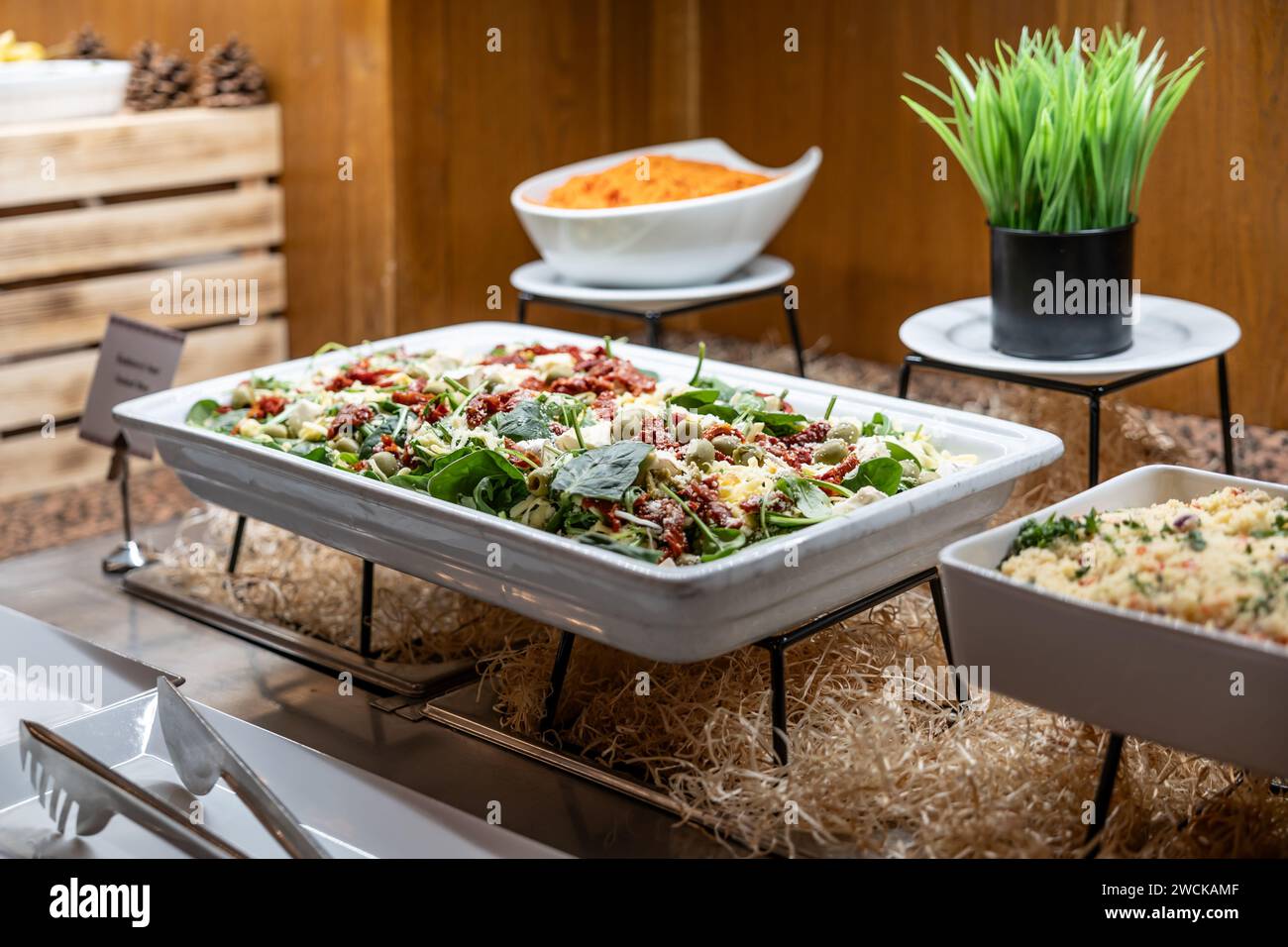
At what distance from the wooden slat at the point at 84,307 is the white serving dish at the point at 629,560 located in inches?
42.1

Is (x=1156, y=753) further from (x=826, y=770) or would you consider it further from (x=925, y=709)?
(x=826, y=770)

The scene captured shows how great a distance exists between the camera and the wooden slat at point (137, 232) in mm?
3012

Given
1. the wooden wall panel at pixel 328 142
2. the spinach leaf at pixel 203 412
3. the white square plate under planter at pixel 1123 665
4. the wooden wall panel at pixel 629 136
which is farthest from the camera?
the wooden wall panel at pixel 328 142

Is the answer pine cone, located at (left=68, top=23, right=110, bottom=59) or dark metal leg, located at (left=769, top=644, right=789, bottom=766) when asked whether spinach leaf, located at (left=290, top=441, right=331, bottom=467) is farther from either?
pine cone, located at (left=68, top=23, right=110, bottom=59)

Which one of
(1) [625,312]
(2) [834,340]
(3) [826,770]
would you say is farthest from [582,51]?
(3) [826,770]

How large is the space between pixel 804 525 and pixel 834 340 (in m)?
2.06

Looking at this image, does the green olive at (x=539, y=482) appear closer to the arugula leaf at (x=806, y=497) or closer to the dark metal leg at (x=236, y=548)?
the arugula leaf at (x=806, y=497)

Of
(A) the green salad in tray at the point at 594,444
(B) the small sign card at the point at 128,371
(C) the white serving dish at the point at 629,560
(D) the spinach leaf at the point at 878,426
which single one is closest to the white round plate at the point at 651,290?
(A) the green salad in tray at the point at 594,444

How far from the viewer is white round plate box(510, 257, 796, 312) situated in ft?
8.77

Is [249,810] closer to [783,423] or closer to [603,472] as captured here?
[603,472]

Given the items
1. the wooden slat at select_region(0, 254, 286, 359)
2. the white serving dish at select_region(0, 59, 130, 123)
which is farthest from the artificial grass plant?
the white serving dish at select_region(0, 59, 130, 123)

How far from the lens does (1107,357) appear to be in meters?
2.11
